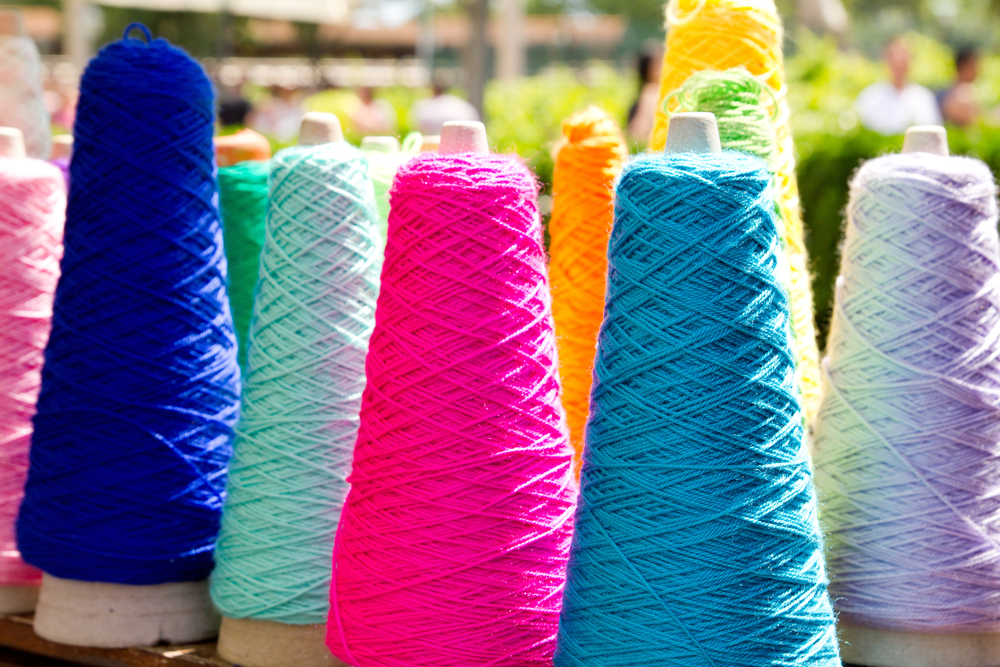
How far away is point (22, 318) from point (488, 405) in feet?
3.42

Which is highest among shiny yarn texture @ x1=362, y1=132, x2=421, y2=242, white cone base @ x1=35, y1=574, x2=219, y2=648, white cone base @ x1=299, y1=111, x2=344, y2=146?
white cone base @ x1=299, y1=111, x2=344, y2=146

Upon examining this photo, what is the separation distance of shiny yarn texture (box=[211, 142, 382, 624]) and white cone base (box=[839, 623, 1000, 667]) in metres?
0.76

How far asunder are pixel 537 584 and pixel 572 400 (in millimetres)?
394

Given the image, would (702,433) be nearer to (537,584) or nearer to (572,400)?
(537,584)

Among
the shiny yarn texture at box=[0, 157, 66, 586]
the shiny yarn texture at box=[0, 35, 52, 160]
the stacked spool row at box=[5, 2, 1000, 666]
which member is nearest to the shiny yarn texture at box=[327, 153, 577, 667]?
the stacked spool row at box=[5, 2, 1000, 666]

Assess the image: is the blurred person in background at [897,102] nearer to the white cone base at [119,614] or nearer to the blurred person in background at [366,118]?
the blurred person in background at [366,118]

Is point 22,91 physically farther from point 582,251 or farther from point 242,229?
point 582,251

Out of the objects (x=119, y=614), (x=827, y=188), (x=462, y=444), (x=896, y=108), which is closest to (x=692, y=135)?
(x=462, y=444)

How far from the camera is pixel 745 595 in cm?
121

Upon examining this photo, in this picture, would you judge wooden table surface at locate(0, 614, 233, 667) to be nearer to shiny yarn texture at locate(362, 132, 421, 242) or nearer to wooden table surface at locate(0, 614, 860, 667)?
wooden table surface at locate(0, 614, 860, 667)

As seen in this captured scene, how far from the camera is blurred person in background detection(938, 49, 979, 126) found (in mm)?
5492

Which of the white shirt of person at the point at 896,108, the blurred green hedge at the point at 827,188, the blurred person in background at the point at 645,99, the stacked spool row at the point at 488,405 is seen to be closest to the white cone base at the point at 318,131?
the stacked spool row at the point at 488,405

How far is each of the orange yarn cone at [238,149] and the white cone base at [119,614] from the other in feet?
2.52

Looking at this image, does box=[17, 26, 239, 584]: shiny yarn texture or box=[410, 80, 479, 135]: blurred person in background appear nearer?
box=[17, 26, 239, 584]: shiny yarn texture
